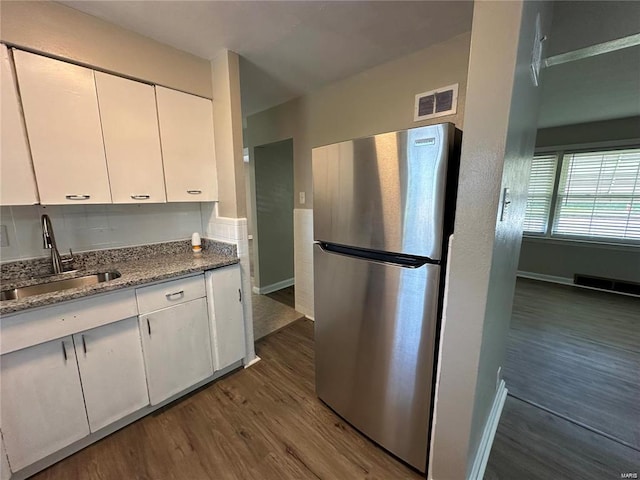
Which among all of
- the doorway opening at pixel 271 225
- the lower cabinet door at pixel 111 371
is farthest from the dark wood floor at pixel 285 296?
the lower cabinet door at pixel 111 371

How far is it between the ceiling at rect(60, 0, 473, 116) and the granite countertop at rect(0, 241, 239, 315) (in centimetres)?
141

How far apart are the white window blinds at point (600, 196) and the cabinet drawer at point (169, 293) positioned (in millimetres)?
5248

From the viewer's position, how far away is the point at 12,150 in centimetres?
131

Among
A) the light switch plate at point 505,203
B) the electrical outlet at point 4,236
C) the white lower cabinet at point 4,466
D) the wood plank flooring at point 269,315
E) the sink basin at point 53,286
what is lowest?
the wood plank flooring at point 269,315

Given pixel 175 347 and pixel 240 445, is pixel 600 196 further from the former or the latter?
pixel 175 347

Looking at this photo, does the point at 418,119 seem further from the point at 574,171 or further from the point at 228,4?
the point at 574,171

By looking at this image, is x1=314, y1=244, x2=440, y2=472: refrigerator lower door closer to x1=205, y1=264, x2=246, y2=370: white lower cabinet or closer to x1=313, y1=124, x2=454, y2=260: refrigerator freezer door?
x1=313, y1=124, x2=454, y2=260: refrigerator freezer door

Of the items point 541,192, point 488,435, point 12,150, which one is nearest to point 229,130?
point 12,150

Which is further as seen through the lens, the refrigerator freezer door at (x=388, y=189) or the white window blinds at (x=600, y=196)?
the white window blinds at (x=600, y=196)

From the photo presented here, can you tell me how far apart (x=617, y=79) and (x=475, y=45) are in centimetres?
277

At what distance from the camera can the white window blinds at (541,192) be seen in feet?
13.6

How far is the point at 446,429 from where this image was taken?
116cm

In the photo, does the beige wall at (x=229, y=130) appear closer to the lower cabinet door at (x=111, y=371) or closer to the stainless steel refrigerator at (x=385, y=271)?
the stainless steel refrigerator at (x=385, y=271)

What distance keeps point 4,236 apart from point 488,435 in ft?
9.87
